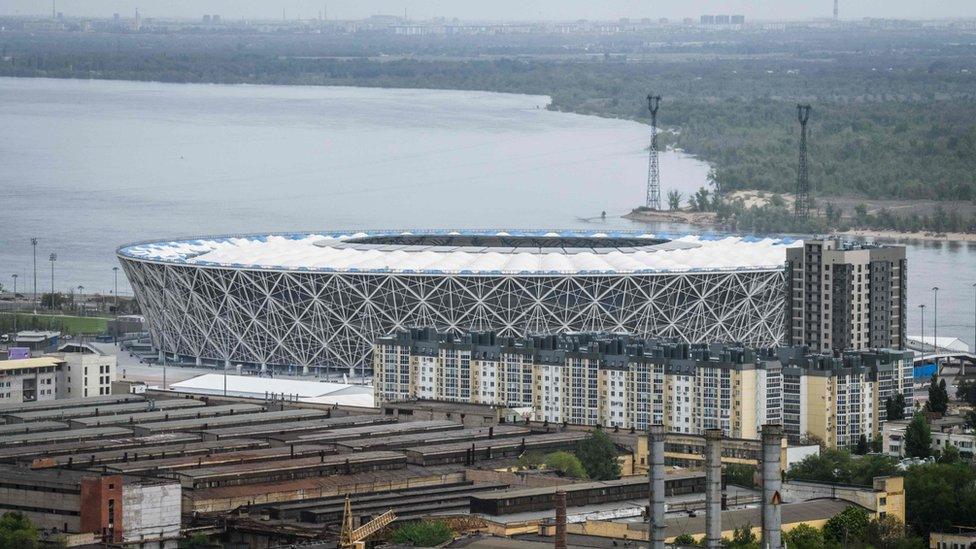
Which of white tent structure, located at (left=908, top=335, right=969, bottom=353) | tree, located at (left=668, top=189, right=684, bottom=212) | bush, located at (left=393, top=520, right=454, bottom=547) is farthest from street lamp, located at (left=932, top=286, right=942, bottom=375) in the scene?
bush, located at (left=393, top=520, right=454, bottom=547)

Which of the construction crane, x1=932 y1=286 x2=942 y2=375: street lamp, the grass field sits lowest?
the grass field

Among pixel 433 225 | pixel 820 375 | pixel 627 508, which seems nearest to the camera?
pixel 627 508

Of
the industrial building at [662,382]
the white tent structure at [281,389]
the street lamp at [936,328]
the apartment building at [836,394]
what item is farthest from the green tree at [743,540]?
the street lamp at [936,328]

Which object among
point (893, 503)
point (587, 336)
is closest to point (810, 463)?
point (893, 503)

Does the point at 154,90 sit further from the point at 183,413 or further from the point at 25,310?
the point at 183,413

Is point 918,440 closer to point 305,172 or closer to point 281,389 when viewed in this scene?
point 281,389

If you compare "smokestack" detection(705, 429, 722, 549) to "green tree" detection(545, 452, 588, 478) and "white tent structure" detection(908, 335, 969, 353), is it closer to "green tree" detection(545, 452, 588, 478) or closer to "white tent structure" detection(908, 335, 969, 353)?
"green tree" detection(545, 452, 588, 478)
